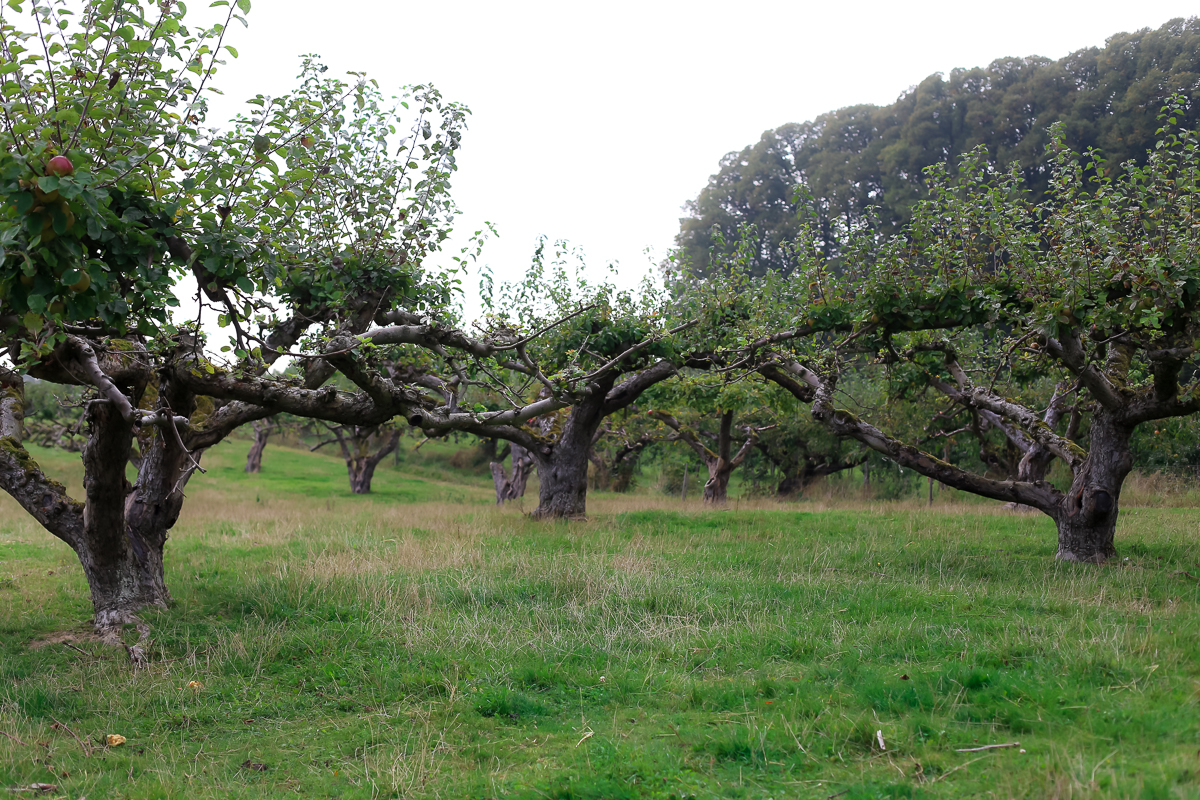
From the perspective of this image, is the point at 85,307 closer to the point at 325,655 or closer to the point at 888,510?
the point at 325,655

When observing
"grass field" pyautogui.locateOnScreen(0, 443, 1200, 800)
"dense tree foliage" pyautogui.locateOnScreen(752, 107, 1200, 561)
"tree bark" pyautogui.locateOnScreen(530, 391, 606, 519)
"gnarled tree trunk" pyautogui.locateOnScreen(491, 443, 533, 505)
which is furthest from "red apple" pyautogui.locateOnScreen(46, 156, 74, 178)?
"gnarled tree trunk" pyautogui.locateOnScreen(491, 443, 533, 505)

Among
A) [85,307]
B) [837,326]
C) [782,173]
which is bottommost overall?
[85,307]

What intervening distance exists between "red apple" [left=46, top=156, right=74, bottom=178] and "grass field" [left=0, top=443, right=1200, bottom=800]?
12.6 feet

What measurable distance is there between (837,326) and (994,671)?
25.6ft

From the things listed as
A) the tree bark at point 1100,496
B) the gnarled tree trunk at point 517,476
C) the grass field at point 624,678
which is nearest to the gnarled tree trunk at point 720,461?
the gnarled tree trunk at point 517,476

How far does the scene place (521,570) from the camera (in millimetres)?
10906

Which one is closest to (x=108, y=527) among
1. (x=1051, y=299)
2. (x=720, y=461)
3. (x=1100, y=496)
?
(x=1051, y=299)

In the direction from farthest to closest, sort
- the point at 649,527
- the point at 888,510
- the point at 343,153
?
1. the point at 888,510
2. the point at 649,527
3. the point at 343,153

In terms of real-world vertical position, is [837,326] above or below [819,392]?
above

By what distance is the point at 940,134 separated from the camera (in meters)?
49.3

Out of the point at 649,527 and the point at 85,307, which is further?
the point at 649,527

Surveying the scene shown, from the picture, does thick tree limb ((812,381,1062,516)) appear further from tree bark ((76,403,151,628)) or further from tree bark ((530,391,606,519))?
tree bark ((76,403,151,628))

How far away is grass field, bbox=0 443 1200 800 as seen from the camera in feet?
15.8

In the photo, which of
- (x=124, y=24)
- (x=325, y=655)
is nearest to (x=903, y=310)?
(x=325, y=655)
